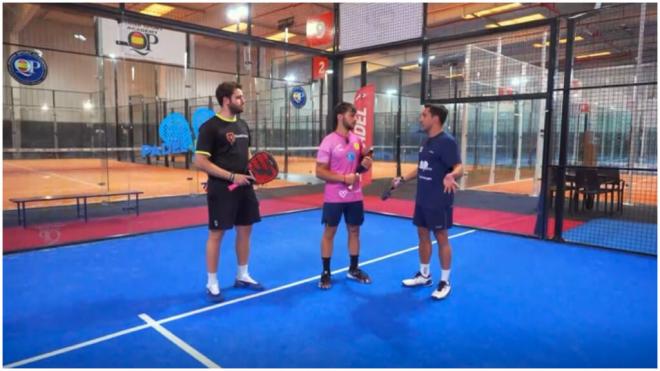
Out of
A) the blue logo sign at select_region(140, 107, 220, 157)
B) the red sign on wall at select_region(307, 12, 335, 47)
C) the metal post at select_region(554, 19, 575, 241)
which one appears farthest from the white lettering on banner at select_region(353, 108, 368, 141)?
the metal post at select_region(554, 19, 575, 241)

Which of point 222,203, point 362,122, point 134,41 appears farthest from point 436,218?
point 134,41

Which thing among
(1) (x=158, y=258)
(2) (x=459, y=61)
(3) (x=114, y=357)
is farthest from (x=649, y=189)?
(3) (x=114, y=357)

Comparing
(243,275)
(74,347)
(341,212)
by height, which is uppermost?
(341,212)

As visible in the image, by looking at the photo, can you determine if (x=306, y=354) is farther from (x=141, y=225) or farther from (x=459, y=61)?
(x=459, y=61)

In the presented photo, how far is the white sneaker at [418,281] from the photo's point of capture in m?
3.71

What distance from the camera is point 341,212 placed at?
12.1 feet

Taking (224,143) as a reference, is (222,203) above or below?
below

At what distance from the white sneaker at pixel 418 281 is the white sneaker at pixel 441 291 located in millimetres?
216

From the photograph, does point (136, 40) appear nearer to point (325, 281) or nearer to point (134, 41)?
point (134, 41)

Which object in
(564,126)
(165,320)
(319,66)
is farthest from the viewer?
(319,66)

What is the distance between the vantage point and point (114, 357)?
2.52 m

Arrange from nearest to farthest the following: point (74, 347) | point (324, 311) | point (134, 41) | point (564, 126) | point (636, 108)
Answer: point (74, 347), point (324, 311), point (564, 126), point (134, 41), point (636, 108)

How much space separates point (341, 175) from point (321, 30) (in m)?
5.88

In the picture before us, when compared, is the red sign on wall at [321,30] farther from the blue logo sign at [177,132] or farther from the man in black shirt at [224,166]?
the man in black shirt at [224,166]
